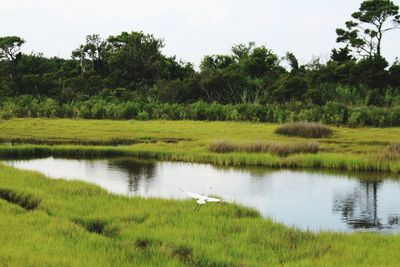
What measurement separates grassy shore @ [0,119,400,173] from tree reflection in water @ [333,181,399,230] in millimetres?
4171

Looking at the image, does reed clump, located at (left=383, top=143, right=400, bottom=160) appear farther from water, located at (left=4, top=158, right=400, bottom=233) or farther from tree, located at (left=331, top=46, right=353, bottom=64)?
tree, located at (left=331, top=46, right=353, bottom=64)

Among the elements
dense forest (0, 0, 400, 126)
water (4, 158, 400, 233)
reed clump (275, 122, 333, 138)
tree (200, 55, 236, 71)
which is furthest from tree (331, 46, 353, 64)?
water (4, 158, 400, 233)

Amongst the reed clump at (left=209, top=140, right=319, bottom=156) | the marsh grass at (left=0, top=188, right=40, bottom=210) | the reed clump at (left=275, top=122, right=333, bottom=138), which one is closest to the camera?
the marsh grass at (left=0, top=188, right=40, bottom=210)

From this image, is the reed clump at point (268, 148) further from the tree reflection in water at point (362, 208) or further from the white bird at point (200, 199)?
the white bird at point (200, 199)

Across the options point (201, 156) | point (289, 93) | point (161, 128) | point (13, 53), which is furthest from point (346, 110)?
point (13, 53)

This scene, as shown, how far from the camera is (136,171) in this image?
69.5 feet

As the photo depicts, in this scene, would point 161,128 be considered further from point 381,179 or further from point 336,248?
point 336,248

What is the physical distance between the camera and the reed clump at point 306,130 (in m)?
30.8

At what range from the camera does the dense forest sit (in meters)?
40.2

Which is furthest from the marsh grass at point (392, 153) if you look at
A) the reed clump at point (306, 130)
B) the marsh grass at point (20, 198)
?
the marsh grass at point (20, 198)

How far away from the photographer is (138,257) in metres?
8.92

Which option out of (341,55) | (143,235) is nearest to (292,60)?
(341,55)

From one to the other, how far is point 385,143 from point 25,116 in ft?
95.3

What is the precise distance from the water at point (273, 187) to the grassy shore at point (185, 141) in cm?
146
